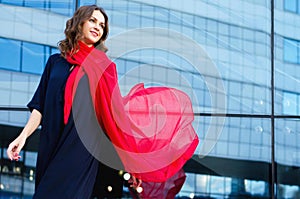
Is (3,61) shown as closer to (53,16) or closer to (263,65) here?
(53,16)

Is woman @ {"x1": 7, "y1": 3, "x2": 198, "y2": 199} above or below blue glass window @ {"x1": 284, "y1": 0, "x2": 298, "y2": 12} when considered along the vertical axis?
Result: below

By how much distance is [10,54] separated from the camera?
727 centimetres

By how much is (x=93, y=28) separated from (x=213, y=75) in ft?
11.2

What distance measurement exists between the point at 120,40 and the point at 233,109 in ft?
3.85

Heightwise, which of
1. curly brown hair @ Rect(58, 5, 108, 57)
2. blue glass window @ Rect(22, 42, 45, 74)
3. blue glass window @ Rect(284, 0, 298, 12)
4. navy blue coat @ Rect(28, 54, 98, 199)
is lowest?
navy blue coat @ Rect(28, 54, 98, 199)

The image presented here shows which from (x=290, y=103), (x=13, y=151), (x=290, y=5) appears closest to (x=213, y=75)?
(x=290, y=103)

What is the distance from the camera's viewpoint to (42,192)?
3.47m

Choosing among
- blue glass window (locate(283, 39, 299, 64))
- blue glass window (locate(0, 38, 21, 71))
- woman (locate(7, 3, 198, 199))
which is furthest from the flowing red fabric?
blue glass window (locate(0, 38, 21, 71))

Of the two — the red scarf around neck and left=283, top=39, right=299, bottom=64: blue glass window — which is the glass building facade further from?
the red scarf around neck

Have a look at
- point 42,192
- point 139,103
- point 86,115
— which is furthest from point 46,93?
point 139,103

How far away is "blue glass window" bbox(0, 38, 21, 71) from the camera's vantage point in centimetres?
724

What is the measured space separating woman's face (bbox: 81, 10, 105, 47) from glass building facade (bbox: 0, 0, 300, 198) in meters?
3.28

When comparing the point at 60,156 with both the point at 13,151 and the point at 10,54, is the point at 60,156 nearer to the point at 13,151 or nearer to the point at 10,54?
the point at 13,151

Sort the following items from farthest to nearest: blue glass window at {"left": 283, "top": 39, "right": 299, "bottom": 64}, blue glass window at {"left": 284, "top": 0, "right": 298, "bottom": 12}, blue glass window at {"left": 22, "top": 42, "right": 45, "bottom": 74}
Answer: blue glass window at {"left": 22, "top": 42, "right": 45, "bottom": 74}, blue glass window at {"left": 284, "top": 0, "right": 298, "bottom": 12}, blue glass window at {"left": 283, "top": 39, "right": 299, "bottom": 64}
